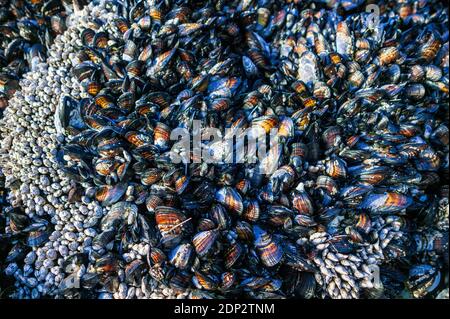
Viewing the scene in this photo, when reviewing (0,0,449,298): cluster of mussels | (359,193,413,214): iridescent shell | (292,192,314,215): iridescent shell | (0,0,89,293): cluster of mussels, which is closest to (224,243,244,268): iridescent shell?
(0,0,449,298): cluster of mussels

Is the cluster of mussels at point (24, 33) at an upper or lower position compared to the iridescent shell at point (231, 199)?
upper

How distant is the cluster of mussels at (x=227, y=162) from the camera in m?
2.22

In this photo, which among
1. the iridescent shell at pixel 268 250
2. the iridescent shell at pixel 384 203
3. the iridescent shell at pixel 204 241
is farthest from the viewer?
the iridescent shell at pixel 384 203

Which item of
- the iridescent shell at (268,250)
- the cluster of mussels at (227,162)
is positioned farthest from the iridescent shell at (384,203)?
the iridescent shell at (268,250)

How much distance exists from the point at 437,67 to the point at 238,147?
151cm

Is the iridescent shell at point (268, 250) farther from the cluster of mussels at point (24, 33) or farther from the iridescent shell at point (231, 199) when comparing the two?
the cluster of mussels at point (24, 33)

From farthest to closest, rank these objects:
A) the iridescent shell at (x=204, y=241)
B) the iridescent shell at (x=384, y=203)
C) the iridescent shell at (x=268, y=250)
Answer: the iridescent shell at (x=384, y=203) → the iridescent shell at (x=268, y=250) → the iridescent shell at (x=204, y=241)

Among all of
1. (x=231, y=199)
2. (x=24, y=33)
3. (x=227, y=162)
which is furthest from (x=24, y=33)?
(x=231, y=199)

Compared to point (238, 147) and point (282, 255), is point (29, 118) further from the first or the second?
point (282, 255)

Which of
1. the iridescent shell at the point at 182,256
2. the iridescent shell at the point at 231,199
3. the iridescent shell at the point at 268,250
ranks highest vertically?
the iridescent shell at the point at 231,199

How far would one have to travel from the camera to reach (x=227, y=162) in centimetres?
236

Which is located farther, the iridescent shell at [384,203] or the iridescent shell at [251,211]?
the iridescent shell at [384,203]

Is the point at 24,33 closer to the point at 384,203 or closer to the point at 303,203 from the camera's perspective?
the point at 303,203

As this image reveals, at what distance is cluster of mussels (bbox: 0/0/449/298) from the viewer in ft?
7.28
